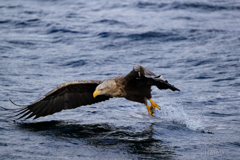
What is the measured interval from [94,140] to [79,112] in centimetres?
161

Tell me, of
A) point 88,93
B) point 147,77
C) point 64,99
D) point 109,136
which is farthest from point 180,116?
point 64,99

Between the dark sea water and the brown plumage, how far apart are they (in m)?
0.25

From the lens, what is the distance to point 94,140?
238 inches

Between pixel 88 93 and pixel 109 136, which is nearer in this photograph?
pixel 109 136

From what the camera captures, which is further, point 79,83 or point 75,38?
point 75,38

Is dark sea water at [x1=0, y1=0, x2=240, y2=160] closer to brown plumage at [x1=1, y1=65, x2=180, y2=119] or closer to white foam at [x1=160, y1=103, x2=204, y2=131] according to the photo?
white foam at [x1=160, y1=103, x2=204, y2=131]

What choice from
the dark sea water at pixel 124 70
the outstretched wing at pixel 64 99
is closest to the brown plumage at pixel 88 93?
the outstretched wing at pixel 64 99

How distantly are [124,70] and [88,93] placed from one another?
318cm

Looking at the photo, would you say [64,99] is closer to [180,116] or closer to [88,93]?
[88,93]

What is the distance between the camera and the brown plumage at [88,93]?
635cm

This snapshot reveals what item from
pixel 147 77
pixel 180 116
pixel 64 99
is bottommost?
pixel 180 116

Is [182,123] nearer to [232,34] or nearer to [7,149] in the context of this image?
[7,149]

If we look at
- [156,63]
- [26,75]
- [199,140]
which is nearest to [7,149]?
[199,140]

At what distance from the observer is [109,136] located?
6211 mm
